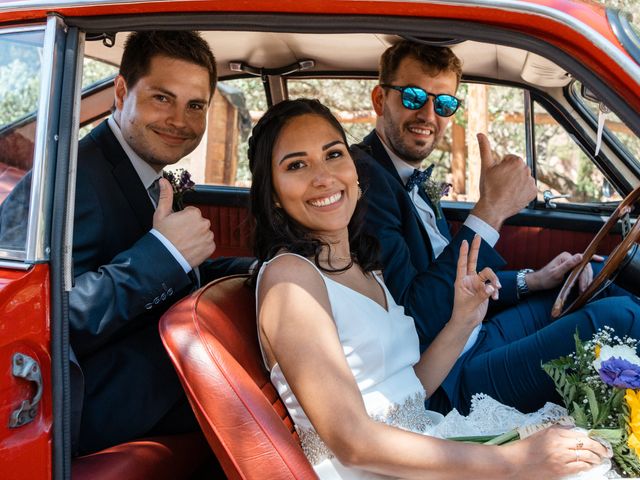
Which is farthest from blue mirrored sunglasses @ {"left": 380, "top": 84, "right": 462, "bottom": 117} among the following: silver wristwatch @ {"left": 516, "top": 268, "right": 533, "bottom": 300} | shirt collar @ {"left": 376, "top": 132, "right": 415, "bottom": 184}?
silver wristwatch @ {"left": 516, "top": 268, "right": 533, "bottom": 300}

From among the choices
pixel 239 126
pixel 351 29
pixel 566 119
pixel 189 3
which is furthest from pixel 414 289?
pixel 239 126

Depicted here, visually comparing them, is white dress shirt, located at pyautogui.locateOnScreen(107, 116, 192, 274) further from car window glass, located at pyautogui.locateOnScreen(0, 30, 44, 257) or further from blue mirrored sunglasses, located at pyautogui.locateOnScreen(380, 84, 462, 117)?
blue mirrored sunglasses, located at pyautogui.locateOnScreen(380, 84, 462, 117)

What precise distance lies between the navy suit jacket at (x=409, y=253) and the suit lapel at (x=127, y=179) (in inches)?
28.9

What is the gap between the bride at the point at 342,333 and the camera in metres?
1.76

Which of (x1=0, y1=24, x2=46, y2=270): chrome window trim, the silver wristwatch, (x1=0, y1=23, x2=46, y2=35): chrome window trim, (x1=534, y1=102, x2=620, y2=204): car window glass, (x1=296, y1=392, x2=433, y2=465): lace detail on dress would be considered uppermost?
(x1=0, y1=23, x2=46, y2=35): chrome window trim

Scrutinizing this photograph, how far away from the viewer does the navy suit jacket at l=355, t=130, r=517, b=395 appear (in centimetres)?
246

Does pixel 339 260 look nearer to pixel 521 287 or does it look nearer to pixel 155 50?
pixel 155 50

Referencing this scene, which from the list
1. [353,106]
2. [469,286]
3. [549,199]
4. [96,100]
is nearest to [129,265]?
[469,286]

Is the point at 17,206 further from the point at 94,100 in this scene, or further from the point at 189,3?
the point at 94,100

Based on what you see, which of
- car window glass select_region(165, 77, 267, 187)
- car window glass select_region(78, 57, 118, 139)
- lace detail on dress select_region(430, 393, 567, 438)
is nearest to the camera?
lace detail on dress select_region(430, 393, 567, 438)

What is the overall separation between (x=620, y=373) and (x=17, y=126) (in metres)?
1.52

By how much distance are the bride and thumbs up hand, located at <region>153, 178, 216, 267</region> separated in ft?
0.59

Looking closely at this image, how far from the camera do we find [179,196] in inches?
106

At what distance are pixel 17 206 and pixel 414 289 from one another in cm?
126
